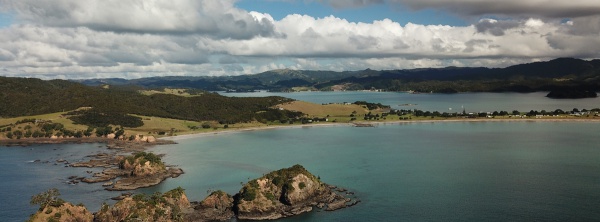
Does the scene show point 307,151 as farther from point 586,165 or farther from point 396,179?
point 586,165

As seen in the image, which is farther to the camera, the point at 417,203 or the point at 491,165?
the point at 491,165

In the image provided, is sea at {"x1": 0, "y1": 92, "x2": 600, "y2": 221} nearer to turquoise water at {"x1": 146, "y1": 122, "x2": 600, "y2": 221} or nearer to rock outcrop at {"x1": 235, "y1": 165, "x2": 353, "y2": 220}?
turquoise water at {"x1": 146, "y1": 122, "x2": 600, "y2": 221}

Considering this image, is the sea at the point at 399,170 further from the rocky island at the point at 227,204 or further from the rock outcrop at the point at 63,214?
the rock outcrop at the point at 63,214

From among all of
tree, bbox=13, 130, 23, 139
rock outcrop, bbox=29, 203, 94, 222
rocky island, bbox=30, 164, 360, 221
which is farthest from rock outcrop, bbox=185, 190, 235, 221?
tree, bbox=13, 130, 23, 139

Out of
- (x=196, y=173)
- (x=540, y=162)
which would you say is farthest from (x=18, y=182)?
(x=540, y=162)

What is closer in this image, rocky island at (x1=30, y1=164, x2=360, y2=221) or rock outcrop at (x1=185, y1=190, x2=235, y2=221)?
rocky island at (x1=30, y1=164, x2=360, y2=221)

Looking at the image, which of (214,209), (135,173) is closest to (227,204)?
(214,209)

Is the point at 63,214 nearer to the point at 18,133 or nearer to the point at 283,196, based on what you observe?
the point at 283,196
